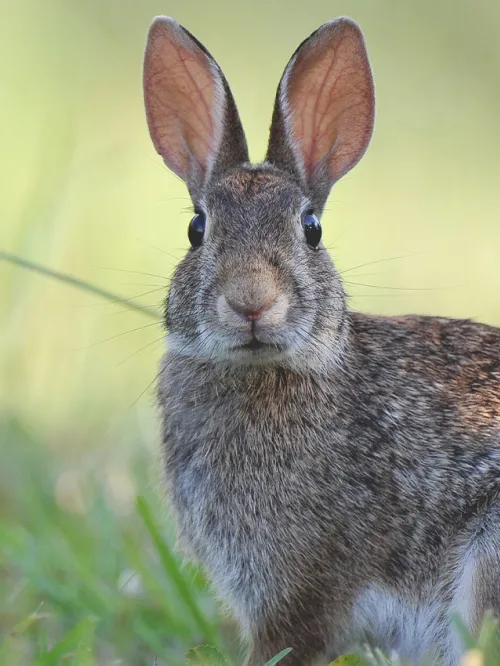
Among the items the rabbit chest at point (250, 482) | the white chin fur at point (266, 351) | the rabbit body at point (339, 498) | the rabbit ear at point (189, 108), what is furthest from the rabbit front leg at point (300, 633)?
the rabbit ear at point (189, 108)

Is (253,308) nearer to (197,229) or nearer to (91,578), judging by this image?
(197,229)

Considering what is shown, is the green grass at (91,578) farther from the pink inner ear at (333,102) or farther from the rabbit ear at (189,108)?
the pink inner ear at (333,102)

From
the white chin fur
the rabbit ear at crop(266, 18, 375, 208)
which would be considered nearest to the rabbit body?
the white chin fur

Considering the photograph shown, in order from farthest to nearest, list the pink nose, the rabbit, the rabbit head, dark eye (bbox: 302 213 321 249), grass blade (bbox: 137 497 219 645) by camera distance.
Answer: dark eye (bbox: 302 213 321 249) → grass blade (bbox: 137 497 219 645) → the rabbit → the rabbit head → the pink nose

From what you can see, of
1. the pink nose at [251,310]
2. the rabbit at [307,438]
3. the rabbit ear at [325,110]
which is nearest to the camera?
the pink nose at [251,310]

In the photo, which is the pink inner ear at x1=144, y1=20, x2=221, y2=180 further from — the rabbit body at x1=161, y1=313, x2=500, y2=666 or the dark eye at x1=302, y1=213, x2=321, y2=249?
the rabbit body at x1=161, y1=313, x2=500, y2=666

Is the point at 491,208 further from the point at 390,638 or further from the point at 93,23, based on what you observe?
the point at 390,638
